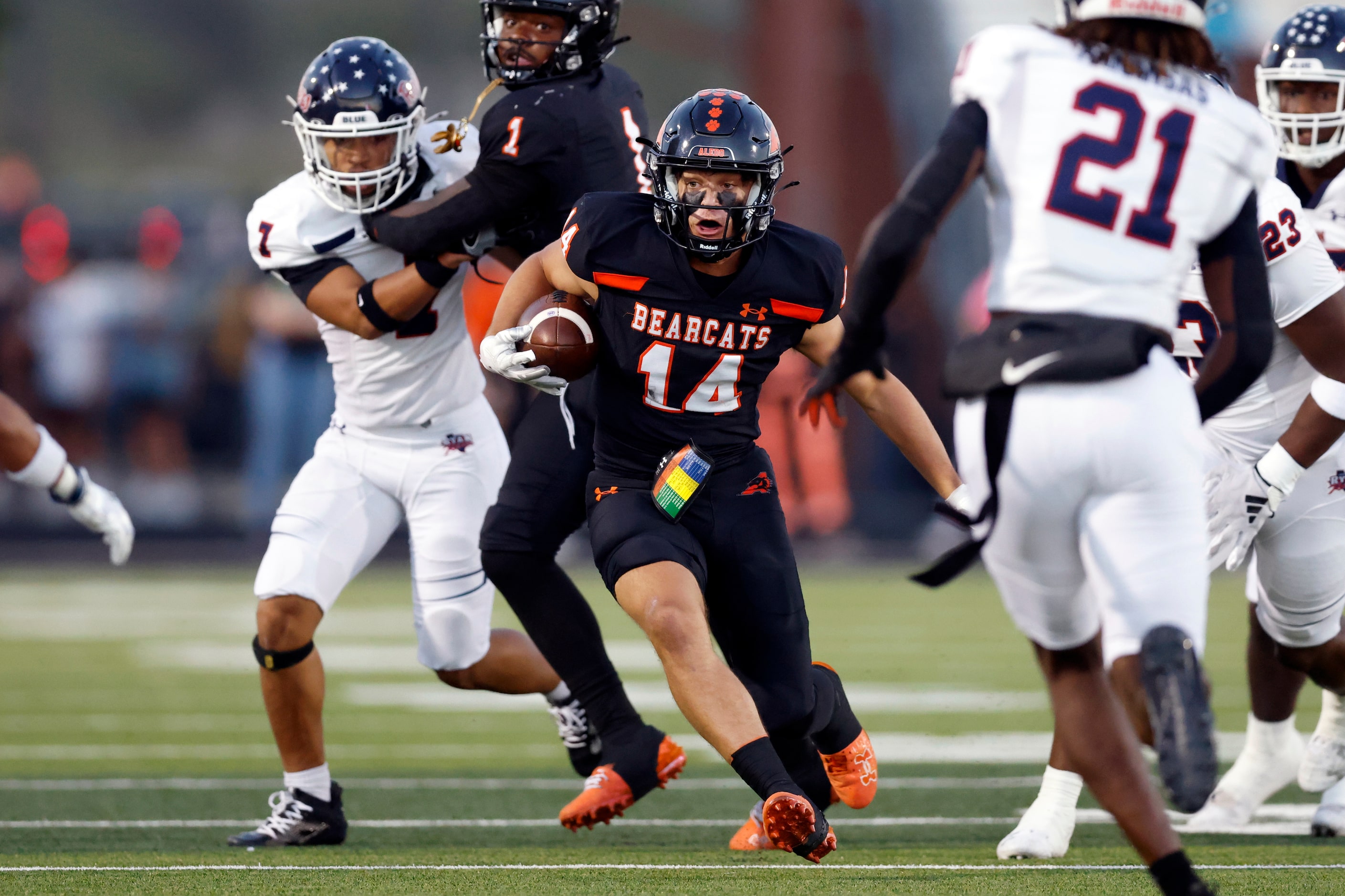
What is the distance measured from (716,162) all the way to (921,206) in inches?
41.7

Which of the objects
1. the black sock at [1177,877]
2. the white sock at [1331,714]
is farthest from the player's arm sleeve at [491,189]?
the white sock at [1331,714]

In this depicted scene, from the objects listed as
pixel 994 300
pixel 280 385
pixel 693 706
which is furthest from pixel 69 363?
pixel 994 300

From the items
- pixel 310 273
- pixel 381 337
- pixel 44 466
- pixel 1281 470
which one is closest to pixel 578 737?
pixel 381 337

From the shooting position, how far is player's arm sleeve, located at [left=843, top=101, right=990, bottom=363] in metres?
2.93

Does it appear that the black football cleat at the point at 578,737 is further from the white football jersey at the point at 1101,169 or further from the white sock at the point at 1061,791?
the white football jersey at the point at 1101,169

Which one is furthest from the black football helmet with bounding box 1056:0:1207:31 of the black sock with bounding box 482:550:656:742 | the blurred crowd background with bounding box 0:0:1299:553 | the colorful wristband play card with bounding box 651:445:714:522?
the blurred crowd background with bounding box 0:0:1299:553

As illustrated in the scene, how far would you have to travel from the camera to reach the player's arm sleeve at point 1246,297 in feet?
9.87

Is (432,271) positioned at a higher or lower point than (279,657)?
higher

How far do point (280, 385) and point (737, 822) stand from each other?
24.6ft

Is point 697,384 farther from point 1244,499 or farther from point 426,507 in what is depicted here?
point 1244,499

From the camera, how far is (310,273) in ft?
15.5

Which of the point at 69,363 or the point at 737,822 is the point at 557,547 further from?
the point at 69,363

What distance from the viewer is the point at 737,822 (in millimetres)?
4875

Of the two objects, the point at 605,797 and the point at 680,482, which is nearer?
the point at 680,482
